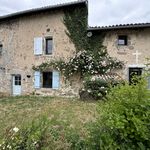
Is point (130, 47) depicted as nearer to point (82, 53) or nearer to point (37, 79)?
point (82, 53)

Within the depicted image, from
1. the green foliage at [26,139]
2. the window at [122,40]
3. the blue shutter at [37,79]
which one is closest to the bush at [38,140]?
the green foliage at [26,139]

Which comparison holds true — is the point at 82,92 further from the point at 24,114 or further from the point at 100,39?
the point at 24,114

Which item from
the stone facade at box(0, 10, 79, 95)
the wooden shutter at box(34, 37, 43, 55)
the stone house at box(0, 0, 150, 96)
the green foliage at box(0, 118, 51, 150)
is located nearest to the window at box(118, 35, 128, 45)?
the stone house at box(0, 0, 150, 96)

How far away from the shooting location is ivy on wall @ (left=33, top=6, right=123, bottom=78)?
52.3 ft

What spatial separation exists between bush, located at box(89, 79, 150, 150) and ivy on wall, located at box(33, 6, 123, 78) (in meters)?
11.6

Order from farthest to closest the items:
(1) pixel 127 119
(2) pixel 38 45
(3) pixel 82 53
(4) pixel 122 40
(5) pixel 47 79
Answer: (5) pixel 47 79, (2) pixel 38 45, (3) pixel 82 53, (4) pixel 122 40, (1) pixel 127 119

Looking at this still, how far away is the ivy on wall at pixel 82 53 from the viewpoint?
15953mm

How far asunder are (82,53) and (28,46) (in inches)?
158

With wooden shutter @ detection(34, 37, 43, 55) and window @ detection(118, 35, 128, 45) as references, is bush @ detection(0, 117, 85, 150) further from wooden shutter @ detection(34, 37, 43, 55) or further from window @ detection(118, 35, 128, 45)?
wooden shutter @ detection(34, 37, 43, 55)

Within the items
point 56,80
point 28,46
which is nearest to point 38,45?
point 28,46

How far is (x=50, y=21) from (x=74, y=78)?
3827 millimetres

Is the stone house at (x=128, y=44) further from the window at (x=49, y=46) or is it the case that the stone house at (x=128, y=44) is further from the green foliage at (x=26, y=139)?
the green foliage at (x=26, y=139)

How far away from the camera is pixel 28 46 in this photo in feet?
60.2

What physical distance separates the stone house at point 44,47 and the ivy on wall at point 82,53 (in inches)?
12.2
